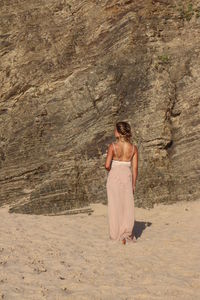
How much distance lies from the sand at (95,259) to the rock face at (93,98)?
5.17 ft

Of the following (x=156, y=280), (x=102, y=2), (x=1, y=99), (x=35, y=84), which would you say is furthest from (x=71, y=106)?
(x=156, y=280)

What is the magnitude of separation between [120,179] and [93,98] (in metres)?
5.45

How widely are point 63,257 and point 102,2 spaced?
11.0 meters

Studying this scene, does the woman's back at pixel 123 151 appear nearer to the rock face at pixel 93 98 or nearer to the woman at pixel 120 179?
the woman at pixel 120 179

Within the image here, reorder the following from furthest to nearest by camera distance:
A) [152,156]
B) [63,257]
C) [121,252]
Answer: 1. [152,156]
2. [121,252]
3. [63,257]

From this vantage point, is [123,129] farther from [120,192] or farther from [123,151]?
[120,192]

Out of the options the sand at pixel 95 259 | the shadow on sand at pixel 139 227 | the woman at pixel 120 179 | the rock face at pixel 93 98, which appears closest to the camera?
the sand at pixel 95 259

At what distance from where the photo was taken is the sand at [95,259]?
5673 millimetres

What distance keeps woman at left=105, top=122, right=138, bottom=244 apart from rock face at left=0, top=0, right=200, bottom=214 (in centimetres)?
331

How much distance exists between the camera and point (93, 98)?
547 inches

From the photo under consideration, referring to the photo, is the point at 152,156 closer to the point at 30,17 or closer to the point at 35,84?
the point at 35,84

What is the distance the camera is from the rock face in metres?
12.6

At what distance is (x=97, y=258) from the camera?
740 cm

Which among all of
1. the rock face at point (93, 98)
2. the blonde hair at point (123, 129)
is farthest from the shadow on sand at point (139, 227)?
the blonde hair at point (123, 129)
